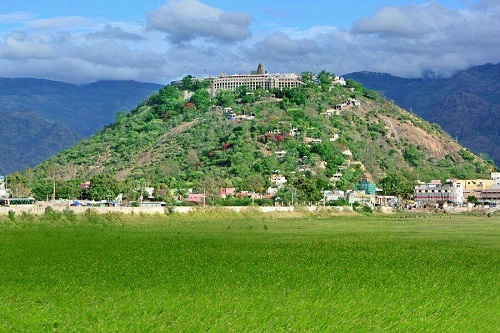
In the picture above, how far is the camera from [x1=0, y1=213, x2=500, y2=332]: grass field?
2980cm

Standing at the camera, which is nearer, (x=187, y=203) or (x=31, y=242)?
(x=31, y=242)

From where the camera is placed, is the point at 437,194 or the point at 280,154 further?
the point at 280,154

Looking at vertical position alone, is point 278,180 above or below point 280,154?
below

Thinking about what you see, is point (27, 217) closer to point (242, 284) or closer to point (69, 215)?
point (69, 215)

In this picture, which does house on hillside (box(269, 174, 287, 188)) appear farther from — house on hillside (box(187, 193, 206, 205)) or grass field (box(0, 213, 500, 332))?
grass field (box(0, 213, 500, 332))

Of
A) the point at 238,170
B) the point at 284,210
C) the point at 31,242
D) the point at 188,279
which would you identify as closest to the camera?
the point at 188,279

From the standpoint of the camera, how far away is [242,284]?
128 feet

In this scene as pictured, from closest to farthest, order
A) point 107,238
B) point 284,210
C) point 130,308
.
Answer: point 130,308, point 107,238, point 284,210

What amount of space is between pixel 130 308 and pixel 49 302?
3.07 metres

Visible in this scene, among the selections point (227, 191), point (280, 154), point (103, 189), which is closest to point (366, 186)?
point (280, 154)

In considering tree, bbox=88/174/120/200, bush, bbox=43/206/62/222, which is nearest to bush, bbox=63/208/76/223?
bush, bbox=43/206/62/222

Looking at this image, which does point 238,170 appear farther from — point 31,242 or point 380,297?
point 380,297

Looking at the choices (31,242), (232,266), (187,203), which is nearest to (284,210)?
(187,203)

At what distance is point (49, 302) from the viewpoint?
32.6m
